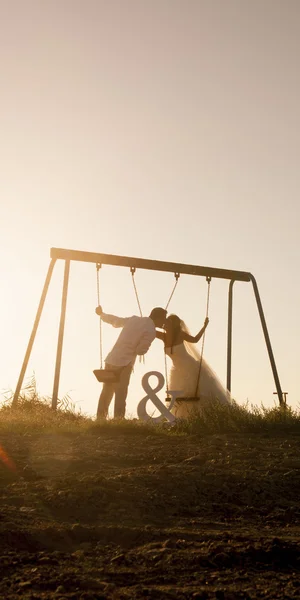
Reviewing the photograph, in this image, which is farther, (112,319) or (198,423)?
(112,319)

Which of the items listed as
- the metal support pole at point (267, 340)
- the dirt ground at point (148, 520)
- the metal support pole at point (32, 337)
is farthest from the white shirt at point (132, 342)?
the dirt ground at point (148, 520)

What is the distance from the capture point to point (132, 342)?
1185 cm

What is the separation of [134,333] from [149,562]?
7839mm

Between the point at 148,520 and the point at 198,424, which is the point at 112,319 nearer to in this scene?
the point at 198,424

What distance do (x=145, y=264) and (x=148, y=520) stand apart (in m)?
8.23

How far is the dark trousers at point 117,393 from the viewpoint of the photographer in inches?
451

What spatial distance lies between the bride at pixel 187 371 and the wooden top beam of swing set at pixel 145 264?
1012 millimetres

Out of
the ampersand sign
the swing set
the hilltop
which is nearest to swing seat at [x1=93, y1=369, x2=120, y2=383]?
the swing set

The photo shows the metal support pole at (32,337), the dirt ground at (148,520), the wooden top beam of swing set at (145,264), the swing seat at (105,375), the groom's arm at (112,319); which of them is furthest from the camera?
the wooden top beam of swing set at (145,264)

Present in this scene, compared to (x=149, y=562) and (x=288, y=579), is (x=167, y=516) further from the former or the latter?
(x=288, y=579)

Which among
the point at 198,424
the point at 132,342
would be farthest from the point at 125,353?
the point at 198,424

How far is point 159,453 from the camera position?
727cm

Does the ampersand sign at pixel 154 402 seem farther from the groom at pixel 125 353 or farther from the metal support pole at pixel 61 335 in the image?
the metal support pole at pixel 61 335

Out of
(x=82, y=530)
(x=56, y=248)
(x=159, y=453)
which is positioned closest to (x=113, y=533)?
(x=82, y=530)
